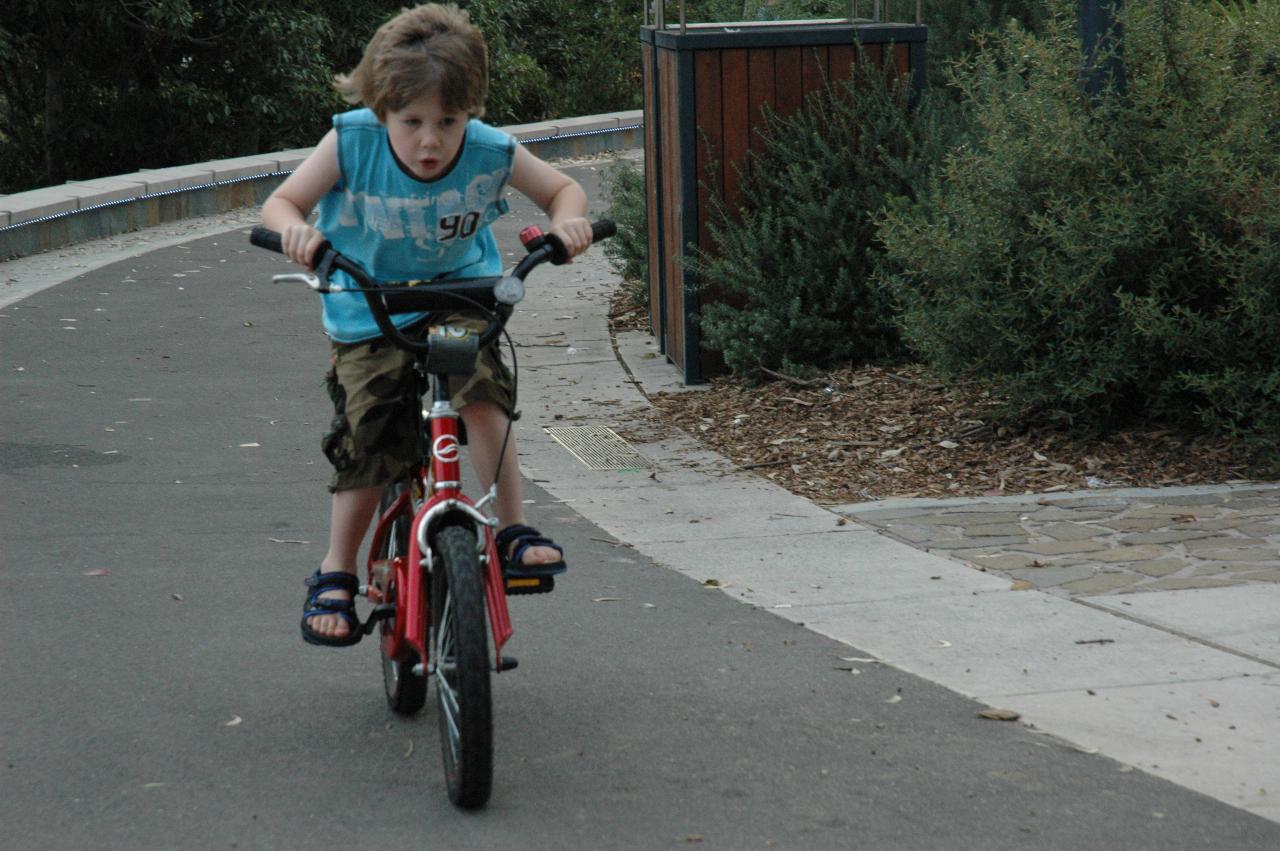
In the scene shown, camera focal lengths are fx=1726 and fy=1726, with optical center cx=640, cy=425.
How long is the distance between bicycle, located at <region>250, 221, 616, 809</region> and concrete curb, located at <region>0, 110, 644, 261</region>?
9008 mm

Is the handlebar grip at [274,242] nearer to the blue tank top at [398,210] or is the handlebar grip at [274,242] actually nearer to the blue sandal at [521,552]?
the blue tank top at [398,210]

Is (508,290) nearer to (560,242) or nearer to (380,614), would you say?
(560,242)

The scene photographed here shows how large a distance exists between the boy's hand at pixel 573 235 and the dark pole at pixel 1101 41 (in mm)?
3832

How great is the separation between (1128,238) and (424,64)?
3.82 meters

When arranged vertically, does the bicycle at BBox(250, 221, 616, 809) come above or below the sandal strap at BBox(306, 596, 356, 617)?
above

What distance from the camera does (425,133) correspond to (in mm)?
3809

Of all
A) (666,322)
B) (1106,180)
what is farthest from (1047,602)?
(666,322)

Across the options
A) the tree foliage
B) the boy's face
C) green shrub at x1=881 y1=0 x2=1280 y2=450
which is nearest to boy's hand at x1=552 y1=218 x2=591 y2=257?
the boy's face

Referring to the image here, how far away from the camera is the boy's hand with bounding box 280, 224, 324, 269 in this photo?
3656 millimetres

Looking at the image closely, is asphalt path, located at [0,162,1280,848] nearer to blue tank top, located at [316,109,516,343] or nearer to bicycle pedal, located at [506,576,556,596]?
bicycle pedal, located at [506,576,556,596]

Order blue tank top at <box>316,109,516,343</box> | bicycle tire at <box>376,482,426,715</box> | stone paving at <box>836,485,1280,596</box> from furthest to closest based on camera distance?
stone paving at <box>836,485,1280,596</box> → bicycle tire at <box>376,482,426,715</box> → blue tank top at <box>316,109,516,343</box>

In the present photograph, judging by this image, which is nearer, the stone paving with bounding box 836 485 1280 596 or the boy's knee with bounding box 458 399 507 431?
the boy's knee with bounding box 458 399 507 431

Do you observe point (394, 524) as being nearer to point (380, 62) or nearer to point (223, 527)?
point (380, 62)

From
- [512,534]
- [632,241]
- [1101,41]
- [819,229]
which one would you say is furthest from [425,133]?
[632,241]
